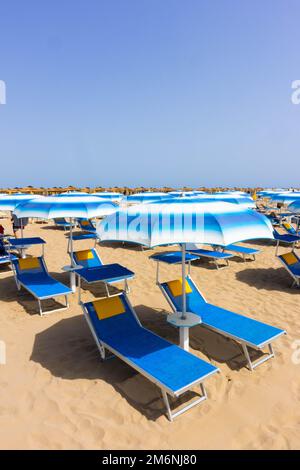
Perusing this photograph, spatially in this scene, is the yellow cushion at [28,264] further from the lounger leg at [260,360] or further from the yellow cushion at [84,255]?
the lounger leg at [260,360]

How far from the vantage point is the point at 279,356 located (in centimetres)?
428

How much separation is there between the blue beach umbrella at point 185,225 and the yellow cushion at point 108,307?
1.57 metres

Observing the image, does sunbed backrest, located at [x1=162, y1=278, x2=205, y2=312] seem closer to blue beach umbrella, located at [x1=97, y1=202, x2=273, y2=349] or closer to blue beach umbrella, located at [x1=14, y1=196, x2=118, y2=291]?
blue beach umbrella, located at [x1=14, y1=196, x2=118, y2=291]

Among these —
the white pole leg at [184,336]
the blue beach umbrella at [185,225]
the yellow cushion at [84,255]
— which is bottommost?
the white pole leg at [184,336]

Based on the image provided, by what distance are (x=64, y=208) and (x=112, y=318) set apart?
6.42 ft

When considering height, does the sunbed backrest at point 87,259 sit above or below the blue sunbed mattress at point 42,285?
above

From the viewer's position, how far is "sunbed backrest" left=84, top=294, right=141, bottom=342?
4.28 m

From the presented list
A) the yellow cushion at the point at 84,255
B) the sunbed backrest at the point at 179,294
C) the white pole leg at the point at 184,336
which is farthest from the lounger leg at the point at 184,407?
the yellow cushion at the point at 84,255

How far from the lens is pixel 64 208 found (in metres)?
5.04

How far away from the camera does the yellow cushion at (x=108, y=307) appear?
4.53m

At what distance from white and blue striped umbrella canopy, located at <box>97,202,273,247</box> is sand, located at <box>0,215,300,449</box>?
6.03 feet

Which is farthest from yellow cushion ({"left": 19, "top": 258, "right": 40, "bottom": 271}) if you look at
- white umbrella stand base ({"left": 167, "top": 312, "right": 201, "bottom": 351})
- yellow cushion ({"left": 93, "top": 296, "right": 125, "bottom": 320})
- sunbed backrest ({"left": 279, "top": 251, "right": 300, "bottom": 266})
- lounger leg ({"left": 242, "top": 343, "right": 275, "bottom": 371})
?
sunbed backrest ({"left": 279, "top": 251, "right": 300, "bottom": 266})
